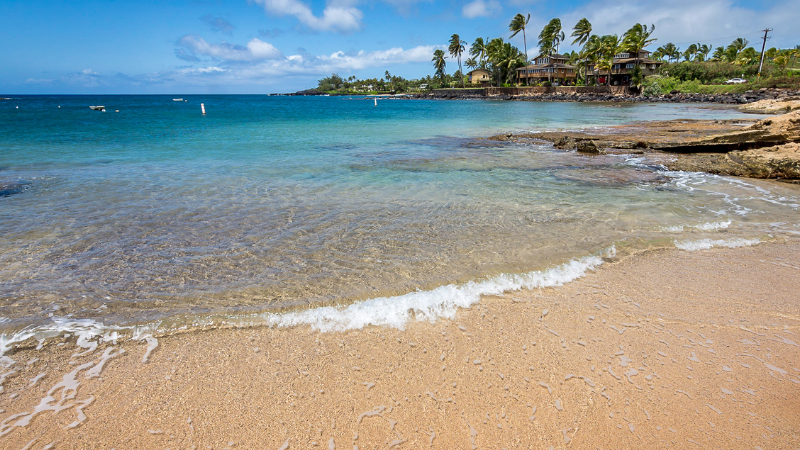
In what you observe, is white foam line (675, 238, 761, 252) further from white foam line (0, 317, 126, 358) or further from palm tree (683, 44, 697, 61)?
palm tree (683, 44, 697, 61)

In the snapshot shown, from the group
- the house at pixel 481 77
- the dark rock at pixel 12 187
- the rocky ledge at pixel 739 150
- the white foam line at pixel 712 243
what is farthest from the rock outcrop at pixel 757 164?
the house at pixel 481 77

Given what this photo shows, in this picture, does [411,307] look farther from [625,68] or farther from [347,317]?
[625,68]

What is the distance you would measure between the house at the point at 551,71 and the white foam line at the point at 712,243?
10648 centimetres

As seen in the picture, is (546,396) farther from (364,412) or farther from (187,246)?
(187,246)

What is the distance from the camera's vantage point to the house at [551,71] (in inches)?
3861

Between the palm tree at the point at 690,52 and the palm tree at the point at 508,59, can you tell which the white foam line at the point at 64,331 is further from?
the palm tree at the point at 690,52

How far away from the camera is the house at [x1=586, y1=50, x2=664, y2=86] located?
8481 centimetres

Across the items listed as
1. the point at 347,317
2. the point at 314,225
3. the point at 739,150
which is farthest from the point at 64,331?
the point at 739,150

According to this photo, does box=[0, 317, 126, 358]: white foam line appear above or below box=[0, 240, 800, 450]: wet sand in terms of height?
above

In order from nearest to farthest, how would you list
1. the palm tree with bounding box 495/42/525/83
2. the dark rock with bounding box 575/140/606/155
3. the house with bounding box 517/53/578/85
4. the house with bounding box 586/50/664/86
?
the dark rock with bounding box 575/140/606/155, the house with bounding box 586/50/664/86, the house with bounding box 517/53/578/85, the palm tree with bounding box 495/42/525/83

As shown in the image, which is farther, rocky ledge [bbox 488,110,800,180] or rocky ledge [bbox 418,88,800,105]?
rocky ledge [bbox 418,88,800,105]

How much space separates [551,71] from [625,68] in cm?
1759

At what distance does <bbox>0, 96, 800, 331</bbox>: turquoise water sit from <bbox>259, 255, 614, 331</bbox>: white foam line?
20 cm

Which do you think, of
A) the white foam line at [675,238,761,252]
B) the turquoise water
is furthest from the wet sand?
the white foam line at [675,238,761,252]
